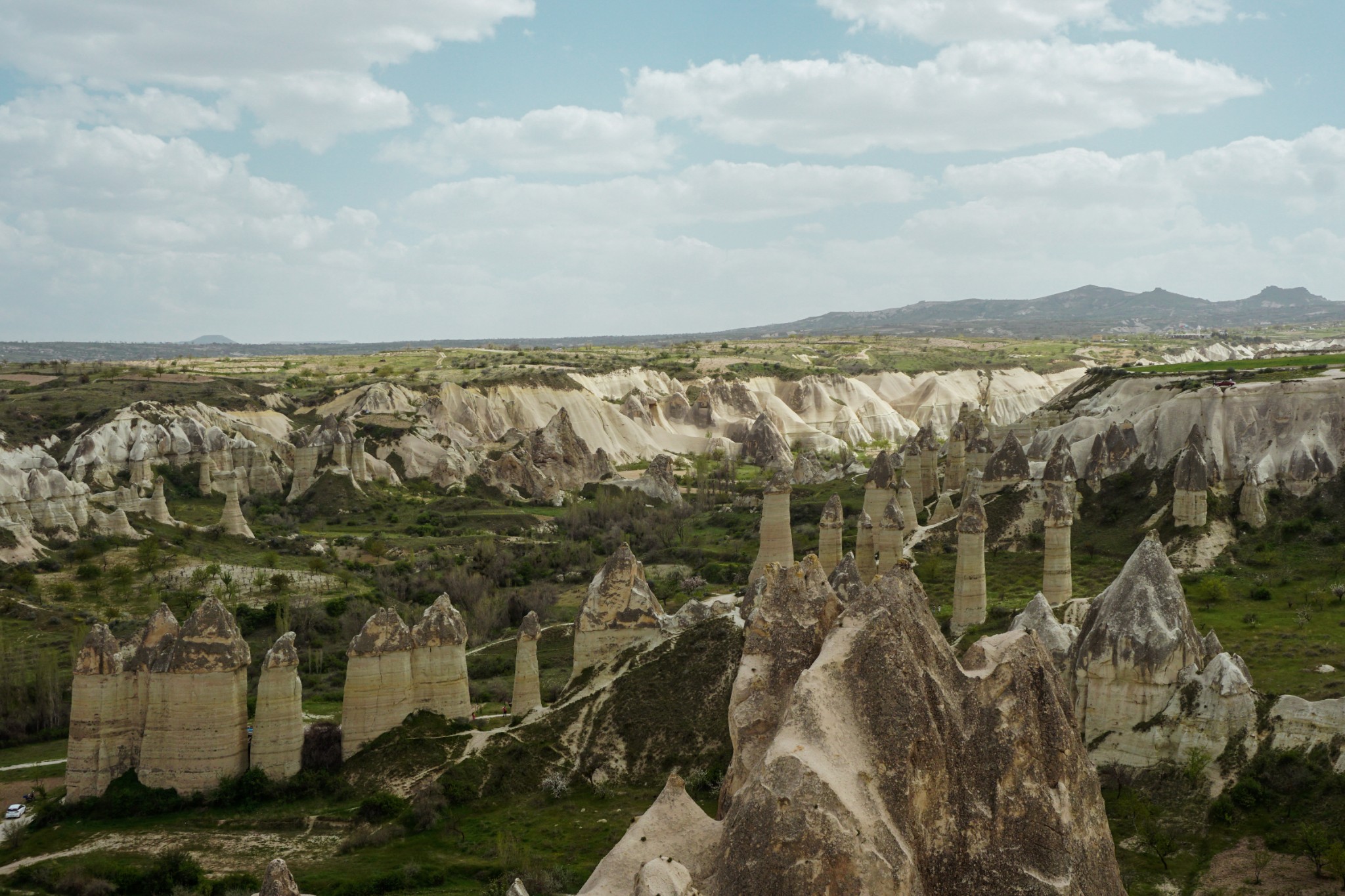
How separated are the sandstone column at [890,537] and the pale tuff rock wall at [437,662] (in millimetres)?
14690

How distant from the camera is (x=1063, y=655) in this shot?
25531mm

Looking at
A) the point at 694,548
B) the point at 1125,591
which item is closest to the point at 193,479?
the point at 694,548

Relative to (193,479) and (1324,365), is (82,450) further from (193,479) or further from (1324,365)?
(1324,365)

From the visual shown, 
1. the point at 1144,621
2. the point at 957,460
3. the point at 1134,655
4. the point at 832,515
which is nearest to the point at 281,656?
the point at 832,515

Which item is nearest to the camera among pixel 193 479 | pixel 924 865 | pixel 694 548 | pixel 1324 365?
pixel 924 865

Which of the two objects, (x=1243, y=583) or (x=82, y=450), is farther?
(x=82, y=450)

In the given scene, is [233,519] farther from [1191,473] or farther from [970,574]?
[1191,473]

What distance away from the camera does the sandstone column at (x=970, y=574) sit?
33250mm

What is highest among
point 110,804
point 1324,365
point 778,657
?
point 1324,365

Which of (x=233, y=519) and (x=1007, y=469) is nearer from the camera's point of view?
(x=1007, y=469)

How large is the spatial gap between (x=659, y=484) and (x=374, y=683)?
49724 millimetres

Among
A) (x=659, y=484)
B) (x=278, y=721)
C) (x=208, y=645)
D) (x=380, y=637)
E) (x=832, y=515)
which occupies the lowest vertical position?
(x=278, y=721)

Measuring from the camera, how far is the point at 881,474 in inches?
1658

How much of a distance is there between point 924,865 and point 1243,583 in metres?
30.2
